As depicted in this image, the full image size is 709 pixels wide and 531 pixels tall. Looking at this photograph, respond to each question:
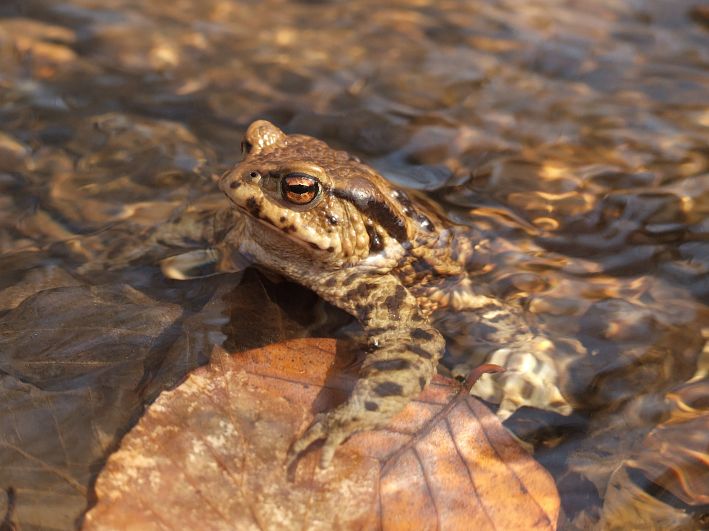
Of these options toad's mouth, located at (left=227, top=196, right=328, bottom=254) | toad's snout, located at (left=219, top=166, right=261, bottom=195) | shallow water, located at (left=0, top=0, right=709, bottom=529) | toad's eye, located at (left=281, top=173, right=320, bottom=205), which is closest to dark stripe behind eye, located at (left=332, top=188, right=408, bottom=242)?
toad's eye, located at (left=281, top=173, right=320, bottom=205)

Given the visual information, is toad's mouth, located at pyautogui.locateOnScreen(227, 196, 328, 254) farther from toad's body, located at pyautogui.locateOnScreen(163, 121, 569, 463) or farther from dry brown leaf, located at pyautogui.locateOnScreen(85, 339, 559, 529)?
dry brown leaf, located at pyautogui.locateOnScreen(85, 339, 559, 529)

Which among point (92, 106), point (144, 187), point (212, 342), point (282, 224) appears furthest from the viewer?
point (92, 106)

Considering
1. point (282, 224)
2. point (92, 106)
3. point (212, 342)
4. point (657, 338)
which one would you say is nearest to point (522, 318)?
point (657, 338)

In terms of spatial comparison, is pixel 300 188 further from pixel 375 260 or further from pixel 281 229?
pixel 375 260

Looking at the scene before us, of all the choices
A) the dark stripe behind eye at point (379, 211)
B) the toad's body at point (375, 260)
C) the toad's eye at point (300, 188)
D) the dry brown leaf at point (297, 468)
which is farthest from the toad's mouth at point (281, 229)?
the dry brown leaf at point (297, 468)

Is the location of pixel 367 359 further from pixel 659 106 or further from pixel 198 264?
pixel 659 106

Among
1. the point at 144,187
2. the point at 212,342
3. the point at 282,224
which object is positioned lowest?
the point at 144,187

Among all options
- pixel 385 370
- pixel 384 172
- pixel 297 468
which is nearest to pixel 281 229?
pixel 385 370

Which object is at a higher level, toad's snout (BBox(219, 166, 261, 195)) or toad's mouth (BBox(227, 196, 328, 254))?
toad's snout (BBox(219, 166, 261, 195))
